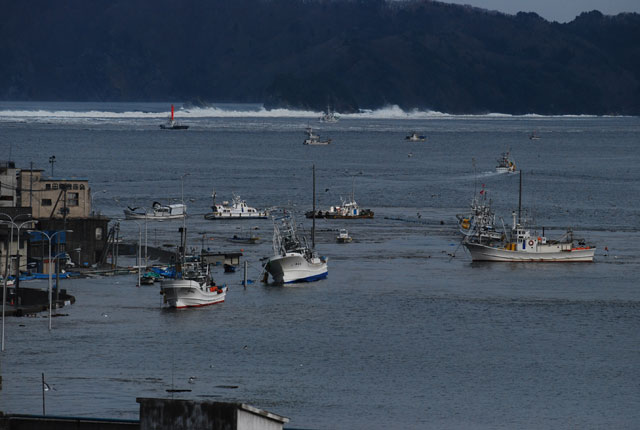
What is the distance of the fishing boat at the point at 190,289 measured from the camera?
56.6 m

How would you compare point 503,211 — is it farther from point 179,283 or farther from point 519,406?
point 519,406

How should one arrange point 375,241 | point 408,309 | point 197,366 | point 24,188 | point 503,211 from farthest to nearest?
point 503,211 → point 375,241 → point 24,188 → point 408,309 → point 197,366

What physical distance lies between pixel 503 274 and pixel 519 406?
105 ft

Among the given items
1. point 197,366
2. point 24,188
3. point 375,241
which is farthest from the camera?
point 375,241

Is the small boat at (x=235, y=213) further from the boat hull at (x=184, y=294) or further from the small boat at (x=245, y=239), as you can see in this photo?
the boat hull at (x=184, y=294)

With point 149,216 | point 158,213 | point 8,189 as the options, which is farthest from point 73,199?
point 158,213

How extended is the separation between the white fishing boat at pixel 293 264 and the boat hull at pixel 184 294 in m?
8.12

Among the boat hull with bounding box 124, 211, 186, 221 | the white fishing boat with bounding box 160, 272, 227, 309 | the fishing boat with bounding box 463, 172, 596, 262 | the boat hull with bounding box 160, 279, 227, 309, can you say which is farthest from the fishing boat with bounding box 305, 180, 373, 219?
the boat hull with bounding box 160, 279, 227, 309

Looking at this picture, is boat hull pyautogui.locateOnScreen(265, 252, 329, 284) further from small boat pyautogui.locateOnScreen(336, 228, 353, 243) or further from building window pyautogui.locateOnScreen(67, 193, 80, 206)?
small boat pyautogui.locateOnScreen(336, 228, 353, 243)

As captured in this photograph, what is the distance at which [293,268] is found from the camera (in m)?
65.4

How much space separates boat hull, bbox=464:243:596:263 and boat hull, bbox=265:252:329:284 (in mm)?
13327

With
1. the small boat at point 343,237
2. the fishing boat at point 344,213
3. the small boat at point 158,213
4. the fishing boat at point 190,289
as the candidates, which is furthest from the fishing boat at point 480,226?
the fishing boat at point 190,289

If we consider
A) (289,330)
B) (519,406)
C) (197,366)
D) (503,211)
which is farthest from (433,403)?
(503,211)

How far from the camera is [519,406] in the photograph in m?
40.4
